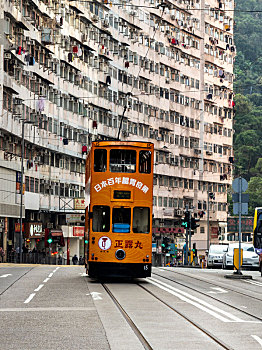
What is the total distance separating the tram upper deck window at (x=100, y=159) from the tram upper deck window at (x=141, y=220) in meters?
1.68

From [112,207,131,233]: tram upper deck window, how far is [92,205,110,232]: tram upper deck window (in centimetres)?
Answer: 21

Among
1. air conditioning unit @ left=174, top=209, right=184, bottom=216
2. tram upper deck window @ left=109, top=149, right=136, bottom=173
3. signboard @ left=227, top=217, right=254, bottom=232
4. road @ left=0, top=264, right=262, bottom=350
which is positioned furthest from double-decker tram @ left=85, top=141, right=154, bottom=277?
signboard @ left=227, top=217, right=254, bottom=232

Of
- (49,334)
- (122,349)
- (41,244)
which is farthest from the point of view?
(41,244)

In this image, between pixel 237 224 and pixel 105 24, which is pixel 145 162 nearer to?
pixel 105 24

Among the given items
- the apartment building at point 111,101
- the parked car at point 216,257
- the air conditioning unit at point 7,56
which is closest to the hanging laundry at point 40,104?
the apartment building at point 111,101

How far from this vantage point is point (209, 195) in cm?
11081

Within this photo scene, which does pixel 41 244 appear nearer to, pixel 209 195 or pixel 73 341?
pixel 209 195

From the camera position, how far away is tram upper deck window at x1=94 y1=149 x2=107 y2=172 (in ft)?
94.1

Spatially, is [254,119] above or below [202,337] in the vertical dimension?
above

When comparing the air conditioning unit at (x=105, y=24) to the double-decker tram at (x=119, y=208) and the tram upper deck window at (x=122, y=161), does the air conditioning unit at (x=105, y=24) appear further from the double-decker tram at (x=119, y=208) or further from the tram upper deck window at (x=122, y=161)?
the tram upper deck window at (x=122, y=161)

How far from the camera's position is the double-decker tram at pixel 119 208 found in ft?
94.0

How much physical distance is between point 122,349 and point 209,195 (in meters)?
99.1

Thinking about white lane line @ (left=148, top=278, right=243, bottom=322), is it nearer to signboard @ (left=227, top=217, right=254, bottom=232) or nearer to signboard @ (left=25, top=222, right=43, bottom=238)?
signboard @ (left=25, top=222, right=43, bottom=238)

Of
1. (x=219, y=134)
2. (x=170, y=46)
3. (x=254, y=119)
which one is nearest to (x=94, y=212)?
(x=170, y=46)
